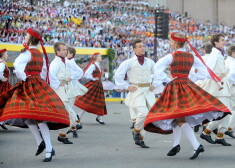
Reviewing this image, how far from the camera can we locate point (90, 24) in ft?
95.2

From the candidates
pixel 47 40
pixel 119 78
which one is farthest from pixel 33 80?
pixel 47 40

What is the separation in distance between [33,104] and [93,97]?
6.18 metres

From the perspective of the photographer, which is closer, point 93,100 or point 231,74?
point 231,74

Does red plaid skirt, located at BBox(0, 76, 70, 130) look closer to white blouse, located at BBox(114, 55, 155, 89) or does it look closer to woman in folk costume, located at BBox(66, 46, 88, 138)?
white blouse, located at BBox(114, 55, 155, 89)

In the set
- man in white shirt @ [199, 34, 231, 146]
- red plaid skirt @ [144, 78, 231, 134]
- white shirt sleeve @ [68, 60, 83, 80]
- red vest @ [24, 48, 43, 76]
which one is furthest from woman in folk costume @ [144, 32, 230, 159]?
white shirt sleeve @ [68, 60, 83, 80]

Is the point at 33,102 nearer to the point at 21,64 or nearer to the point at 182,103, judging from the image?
the point at 21,64

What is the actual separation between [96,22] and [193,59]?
74.5 ft

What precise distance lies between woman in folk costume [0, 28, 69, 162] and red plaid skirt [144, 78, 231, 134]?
43.7 inches

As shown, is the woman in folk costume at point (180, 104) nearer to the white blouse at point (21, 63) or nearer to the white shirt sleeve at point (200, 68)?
the white shirt sleeve at point (200, 68)

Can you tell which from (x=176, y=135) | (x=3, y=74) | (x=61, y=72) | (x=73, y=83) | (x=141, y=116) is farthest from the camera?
(x=73, y=83)

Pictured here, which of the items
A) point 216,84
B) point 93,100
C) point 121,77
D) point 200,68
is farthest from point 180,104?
point 93,100

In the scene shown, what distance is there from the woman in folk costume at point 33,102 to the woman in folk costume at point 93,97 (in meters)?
5.38

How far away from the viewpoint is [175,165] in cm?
626

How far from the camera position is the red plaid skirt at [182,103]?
255 inches
